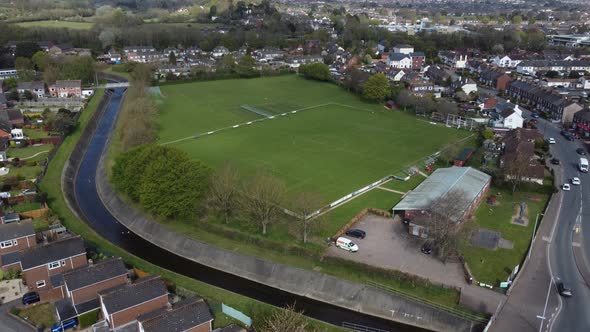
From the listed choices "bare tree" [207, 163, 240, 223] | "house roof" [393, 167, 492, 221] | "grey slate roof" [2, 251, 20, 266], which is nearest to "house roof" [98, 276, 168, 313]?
"grey slate roof" [2, 251, 20, 266]

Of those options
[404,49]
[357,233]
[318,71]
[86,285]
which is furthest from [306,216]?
[404,49]

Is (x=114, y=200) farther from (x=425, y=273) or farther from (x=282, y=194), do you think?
→ (x=425, y=273)

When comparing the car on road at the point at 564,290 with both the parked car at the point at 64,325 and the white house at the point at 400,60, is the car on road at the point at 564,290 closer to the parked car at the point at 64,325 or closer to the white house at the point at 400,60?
the parked car at the point at 64,325

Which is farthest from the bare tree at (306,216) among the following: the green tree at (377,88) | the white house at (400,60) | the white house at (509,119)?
the white house at (400,60)

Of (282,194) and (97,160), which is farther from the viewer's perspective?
(97,160)

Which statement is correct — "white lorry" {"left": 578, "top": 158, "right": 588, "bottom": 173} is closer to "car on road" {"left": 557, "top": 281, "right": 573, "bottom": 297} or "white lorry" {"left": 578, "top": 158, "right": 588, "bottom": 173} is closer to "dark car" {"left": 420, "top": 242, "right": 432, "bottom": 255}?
"car on road" {"left": 557, "top": 281, "right": 573, "bottom": 297}

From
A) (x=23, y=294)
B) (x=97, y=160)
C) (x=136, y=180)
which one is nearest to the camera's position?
(x=23, y=294)

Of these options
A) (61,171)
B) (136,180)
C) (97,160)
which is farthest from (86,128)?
(136,180)
